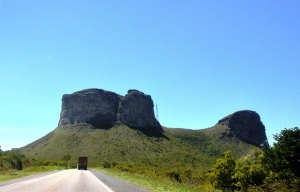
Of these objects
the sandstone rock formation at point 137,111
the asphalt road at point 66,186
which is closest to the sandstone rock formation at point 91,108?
the sandstone rock formation at point 137,111

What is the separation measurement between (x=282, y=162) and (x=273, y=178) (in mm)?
4547

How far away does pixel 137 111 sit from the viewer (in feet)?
477

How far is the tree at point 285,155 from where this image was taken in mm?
42678

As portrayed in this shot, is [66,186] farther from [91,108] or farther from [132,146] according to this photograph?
[91,108]

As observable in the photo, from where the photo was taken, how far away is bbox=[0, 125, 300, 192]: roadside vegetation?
34500 mm

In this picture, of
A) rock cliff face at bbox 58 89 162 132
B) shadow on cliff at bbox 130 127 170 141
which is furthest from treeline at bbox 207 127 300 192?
rock cliff face at bbox 58 89 162 132

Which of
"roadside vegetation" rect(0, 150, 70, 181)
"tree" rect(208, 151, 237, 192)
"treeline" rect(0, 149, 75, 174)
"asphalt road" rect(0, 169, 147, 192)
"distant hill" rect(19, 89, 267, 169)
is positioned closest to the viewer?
"asphalt road" rect(0, 169, 147, 192)

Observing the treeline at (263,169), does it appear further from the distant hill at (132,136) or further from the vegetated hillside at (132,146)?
the distant hill at (132,136)

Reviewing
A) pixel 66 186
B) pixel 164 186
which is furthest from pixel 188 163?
pixel 66 186

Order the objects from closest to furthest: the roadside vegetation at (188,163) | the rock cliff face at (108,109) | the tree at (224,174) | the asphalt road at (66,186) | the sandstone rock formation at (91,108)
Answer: the asphalt road at (66,186)
the roadside vegetation at (188,163)
the tree at (224,174)
the rock cliff face at (108,109)
the sandstone rock formation at (91,108)

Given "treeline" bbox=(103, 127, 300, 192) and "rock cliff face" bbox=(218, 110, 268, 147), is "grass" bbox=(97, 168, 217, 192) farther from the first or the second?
"rock cliff face" bbox=(218, 110, 268, 147)

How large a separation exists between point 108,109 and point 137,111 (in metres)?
13.1

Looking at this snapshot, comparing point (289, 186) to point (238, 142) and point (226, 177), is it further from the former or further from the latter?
point (238, 142)

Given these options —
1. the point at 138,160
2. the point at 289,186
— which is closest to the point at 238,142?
the point at 138,160
